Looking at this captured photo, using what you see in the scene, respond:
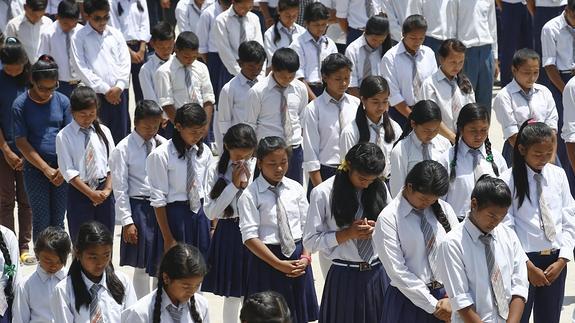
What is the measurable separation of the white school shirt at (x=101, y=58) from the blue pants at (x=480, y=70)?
3.04 metres

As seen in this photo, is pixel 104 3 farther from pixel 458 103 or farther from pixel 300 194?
pixel 300 194

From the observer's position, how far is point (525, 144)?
743 centimetres

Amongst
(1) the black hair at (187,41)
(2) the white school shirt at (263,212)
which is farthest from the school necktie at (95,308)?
(1) the black hair at (187,41)

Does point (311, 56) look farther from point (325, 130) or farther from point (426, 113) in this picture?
point (426, 113)

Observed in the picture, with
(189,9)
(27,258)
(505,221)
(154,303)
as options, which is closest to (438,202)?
(505,221)

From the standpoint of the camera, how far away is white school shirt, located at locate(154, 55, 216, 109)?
1095 centimetres

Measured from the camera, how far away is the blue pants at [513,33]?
43.9 ft

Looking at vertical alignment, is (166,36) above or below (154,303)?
above

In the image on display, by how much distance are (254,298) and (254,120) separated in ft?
15.4

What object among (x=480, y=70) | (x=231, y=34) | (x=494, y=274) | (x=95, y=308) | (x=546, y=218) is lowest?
(x=95, y=308)

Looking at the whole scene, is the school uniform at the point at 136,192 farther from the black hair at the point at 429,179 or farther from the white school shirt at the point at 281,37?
the white school shirt at the point at 281,37

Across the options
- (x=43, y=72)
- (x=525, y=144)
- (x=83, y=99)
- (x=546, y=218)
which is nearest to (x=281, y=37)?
(x=43, y=72)

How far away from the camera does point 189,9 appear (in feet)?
44.4

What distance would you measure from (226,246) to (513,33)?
20.4ft
